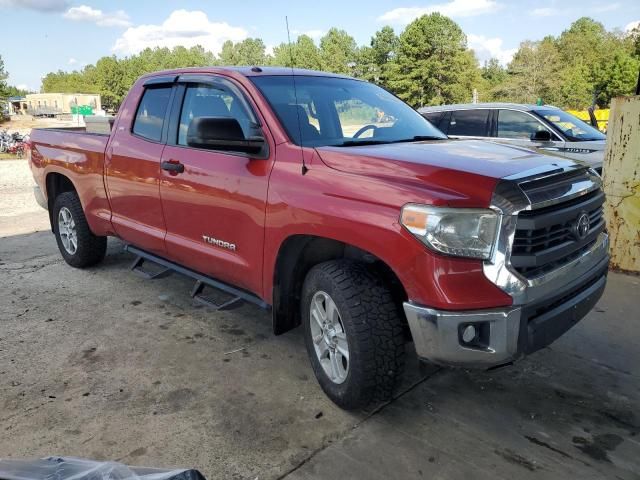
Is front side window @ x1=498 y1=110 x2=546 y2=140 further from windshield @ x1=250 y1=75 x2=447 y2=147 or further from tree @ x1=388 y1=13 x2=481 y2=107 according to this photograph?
tree @ x1=388 y1=13 x2=481 y2=107

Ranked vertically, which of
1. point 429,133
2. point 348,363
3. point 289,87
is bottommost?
point 348,363

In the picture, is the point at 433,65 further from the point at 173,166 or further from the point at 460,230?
the point at 460,230

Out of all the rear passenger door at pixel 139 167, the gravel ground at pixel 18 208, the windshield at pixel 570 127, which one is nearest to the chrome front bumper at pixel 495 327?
the rear passenger door at pixel 139 167

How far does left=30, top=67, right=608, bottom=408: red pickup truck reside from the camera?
7.90 ft

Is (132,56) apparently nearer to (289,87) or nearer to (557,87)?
(557,87)

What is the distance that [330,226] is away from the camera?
2.77 m

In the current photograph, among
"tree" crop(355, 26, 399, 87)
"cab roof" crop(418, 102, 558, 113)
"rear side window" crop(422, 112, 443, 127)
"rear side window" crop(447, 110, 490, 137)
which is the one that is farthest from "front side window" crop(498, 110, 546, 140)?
"tree" crop(355, 26, 399, 87)

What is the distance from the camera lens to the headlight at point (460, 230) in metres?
2.39

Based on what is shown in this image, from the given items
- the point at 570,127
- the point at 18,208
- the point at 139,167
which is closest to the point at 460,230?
the point at 139,167

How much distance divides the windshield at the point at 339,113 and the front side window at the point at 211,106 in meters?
0.20

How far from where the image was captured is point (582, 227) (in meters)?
2.86

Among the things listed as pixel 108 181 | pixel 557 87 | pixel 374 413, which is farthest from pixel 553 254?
pixel 557 87

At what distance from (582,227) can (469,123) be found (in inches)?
227

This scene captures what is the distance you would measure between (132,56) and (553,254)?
458 feet
